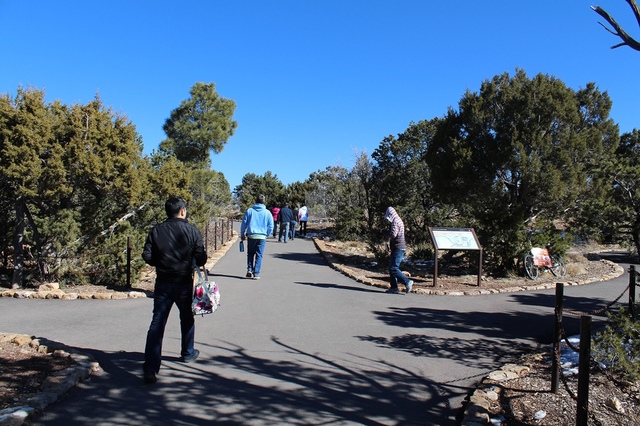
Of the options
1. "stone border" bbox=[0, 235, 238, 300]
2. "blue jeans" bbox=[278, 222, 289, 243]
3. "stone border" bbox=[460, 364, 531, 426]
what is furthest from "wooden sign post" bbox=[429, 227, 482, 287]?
"blue jeans" bbox=[278, 222, 289, 243]

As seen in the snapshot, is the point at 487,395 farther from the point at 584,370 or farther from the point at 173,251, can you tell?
the point at 173,251

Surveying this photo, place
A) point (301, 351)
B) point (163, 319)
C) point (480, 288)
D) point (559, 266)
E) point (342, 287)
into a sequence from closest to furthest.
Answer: point (163, 319), point (301, 351), point (480, 288), point (342, 287), point (559, 266)

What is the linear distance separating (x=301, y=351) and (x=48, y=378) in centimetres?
253

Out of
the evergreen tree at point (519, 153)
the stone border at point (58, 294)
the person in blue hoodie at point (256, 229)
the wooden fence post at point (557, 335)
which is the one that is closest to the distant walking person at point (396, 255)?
the person in blue hoodie at point (256, 229)

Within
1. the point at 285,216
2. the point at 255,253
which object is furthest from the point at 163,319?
the point at 285,216

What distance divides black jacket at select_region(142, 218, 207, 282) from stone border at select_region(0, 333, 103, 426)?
3.53 feet

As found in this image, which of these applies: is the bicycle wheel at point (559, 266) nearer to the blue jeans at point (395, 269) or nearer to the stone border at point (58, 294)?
the blue jeans at point (395, 269)

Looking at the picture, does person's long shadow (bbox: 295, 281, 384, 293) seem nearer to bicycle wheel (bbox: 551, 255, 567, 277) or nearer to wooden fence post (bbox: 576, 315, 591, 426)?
bicycle wheel (bbox: 551, 255, 567, 277)

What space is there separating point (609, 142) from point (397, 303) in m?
7.88

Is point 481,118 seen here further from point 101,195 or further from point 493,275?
point 101,195

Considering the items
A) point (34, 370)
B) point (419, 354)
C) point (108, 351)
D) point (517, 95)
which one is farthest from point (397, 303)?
point (517, 95)

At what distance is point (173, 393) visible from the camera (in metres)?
4.32

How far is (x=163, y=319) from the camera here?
470cm

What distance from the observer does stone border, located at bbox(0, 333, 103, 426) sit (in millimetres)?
3622
